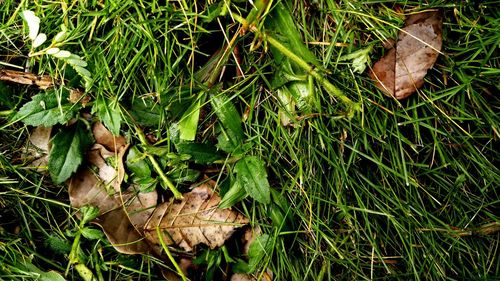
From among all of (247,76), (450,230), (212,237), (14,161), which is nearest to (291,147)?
(247,76)

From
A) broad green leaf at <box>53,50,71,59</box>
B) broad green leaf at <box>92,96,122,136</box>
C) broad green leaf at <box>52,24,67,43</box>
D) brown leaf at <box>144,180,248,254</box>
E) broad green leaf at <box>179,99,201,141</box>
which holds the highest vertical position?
broad green leaf at <box>52,24,67,43</box>

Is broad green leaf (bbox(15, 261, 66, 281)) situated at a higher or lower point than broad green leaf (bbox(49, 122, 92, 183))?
lower

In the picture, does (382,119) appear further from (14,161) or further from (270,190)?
(14,161)

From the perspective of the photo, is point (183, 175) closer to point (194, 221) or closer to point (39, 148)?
point (194, 221)

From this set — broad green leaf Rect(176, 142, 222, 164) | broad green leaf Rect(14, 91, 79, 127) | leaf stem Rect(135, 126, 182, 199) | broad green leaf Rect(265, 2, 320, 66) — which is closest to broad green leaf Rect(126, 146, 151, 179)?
leaf stem Rect(135, 126, 182, 199)

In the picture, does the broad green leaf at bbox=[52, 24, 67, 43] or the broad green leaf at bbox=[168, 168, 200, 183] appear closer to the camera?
the broad green leaf at bbox=[52, 24, 67, 43]

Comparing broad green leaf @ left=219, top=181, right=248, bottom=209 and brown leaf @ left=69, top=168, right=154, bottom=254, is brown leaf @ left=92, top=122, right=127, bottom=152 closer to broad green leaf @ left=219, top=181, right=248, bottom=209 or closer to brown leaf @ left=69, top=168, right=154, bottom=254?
brown leaf @ left=69, top=168, right=154, bottom=254
